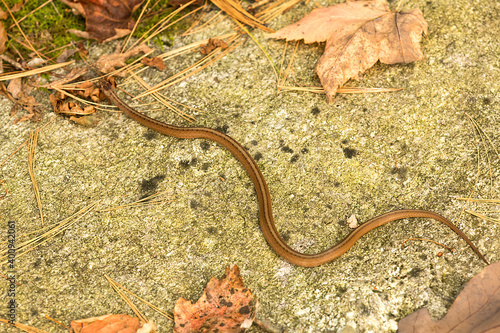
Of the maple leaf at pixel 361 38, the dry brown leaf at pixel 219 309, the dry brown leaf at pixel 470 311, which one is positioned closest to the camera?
the dry brown leaf at pixel 470 311

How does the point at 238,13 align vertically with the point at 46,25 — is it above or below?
below

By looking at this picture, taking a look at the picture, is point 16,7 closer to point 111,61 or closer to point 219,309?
point 111,61

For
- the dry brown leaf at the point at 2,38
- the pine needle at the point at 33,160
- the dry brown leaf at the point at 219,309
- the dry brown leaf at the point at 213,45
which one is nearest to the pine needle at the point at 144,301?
the dry brown leaf at the point at 219,309

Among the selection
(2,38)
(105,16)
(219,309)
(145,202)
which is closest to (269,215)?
(219,309)

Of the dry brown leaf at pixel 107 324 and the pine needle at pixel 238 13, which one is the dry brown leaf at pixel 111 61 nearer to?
the pine needle at pixel 238 13

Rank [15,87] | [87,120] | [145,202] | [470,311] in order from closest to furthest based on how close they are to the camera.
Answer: [470,311] < [145,202] < [87,120] < [15,87]

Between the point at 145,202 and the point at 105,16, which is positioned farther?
the point at 105,16
